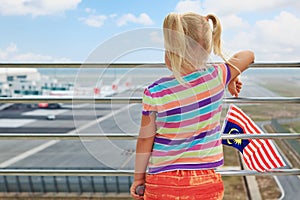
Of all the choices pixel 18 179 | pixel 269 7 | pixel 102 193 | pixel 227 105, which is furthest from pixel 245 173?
pixel 18 179

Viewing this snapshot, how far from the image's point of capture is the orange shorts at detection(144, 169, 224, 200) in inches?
33.9

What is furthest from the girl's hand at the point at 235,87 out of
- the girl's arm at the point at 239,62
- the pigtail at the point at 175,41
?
the pigtail at the point at 175,41

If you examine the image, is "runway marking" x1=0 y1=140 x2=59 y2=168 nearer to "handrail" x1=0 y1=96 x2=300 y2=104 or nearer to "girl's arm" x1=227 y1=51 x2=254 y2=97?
"handrail" x1=0 y1=96 x2=300 y2=104

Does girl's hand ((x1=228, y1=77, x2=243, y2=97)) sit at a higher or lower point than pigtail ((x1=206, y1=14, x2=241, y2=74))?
lower

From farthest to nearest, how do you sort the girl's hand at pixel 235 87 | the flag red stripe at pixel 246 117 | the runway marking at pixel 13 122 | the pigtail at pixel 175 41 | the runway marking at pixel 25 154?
1. the runway marking at pixel 13 122
2. the runway marking at pixel 25 154
3. the flag red stripe at pixel 246 117
4. the girl's hand at pixel 235 87
5. the pigtail at pixel 175 41

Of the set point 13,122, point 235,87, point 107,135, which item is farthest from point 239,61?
point 13,122

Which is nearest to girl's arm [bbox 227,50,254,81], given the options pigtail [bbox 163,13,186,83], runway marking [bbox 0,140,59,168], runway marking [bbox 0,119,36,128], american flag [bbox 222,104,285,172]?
pigtail [bbox 163,13,186,83]

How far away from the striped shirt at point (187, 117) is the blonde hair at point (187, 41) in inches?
1.0

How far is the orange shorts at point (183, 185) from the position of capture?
860 mm

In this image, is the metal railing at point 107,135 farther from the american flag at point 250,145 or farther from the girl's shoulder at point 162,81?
the girl's shoulder at point 162,81

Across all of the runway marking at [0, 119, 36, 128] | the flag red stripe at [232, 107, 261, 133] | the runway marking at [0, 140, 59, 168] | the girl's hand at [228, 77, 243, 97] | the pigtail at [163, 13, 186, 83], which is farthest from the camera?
the runway marking at [0, 119, 36, 128]

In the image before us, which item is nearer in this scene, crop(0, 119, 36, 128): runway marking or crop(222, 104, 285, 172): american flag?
crop(222, 104, 285, 172): american flag

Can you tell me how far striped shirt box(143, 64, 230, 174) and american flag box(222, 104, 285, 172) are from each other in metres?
0.34

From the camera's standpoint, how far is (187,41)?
808 mm
